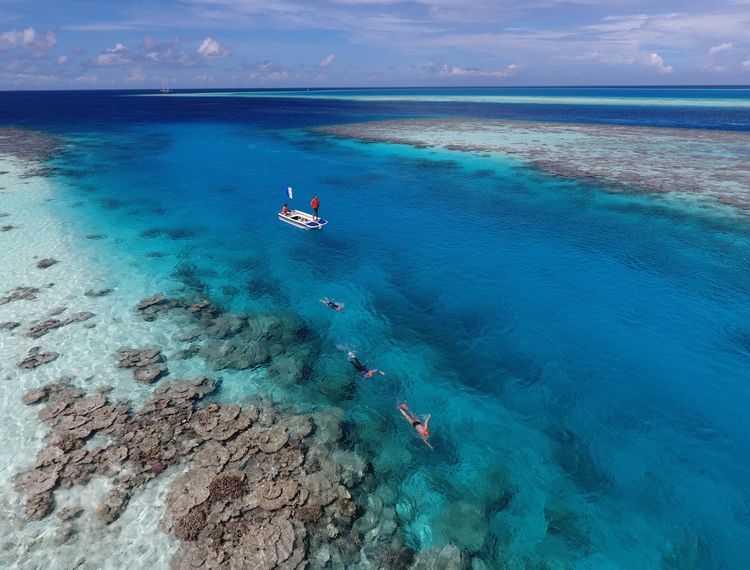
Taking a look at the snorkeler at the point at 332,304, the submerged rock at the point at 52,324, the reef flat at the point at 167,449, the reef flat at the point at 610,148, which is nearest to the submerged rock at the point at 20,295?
the reef flat at the point at 167,449

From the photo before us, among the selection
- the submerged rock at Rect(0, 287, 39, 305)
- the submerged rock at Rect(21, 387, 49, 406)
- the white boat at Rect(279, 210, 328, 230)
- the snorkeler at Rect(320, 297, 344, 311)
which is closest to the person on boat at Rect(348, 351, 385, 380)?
the snorkeler at Rect(320, 297, 344, 311)

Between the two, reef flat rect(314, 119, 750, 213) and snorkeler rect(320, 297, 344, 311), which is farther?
reef flat rect(314, 119, 750, 213)

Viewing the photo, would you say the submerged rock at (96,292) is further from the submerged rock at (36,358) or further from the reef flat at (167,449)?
the submerged rock at (36,358)

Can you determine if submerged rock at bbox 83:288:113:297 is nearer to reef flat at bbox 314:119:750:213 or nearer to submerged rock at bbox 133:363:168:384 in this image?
submerged rock at bbox 133:363:168:384

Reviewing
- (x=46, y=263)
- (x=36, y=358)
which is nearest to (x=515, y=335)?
(x=36, y=358)

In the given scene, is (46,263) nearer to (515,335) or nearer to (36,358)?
(36,358)

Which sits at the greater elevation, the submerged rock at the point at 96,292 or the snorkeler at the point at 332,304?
the submerged rock at the point at 96,292
